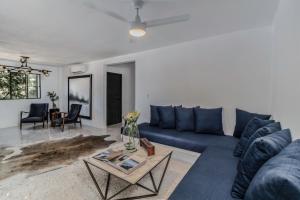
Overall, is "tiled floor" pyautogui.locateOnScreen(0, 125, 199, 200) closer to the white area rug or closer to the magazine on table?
the white area rug

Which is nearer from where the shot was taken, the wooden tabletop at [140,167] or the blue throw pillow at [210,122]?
the wooden tabletop at [140,167]

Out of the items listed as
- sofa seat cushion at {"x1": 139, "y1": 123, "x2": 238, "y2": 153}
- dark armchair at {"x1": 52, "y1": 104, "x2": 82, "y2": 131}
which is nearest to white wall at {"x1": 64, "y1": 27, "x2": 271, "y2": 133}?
sofa seat cushion at {"x1": 139, "y1": 123, "x2": 238, "y2": 153}

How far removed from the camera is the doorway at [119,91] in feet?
18.9

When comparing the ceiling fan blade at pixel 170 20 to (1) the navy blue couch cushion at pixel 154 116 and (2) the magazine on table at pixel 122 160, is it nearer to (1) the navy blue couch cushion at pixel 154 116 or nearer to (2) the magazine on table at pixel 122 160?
(2) the magazine on table at pixel 122 160

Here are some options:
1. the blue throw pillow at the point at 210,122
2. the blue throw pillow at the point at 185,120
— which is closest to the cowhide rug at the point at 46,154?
the blue throw pillow at the point at 185,120

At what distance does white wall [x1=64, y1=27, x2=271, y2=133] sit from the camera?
9.20 ft

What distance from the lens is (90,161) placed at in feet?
6.15

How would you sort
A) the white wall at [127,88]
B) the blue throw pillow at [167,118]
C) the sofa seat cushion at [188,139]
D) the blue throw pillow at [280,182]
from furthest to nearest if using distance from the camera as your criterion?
1. the white wall at [127,88]
2. the blue throw pillow at [167,118]
3. the sofa seat cushion at [188,139]
4. the blue throw pillow at [280,182]

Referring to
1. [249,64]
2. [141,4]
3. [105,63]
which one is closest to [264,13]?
[249,64]

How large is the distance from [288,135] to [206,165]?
816mm

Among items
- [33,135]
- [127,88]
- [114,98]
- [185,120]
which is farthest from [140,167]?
[127,88]

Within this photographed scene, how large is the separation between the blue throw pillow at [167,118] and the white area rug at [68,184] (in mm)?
794

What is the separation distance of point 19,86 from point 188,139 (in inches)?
250

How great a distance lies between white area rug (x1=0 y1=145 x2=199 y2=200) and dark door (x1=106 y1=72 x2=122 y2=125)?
327cm
